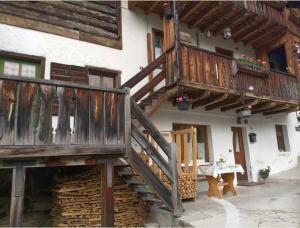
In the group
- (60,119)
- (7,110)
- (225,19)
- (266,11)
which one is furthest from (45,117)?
(266,11)

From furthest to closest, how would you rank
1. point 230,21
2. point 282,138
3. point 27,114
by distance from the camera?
point 282,138, point 230,21, point 27,114

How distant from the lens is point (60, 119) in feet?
13.5

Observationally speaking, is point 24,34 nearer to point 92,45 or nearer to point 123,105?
point 92,45

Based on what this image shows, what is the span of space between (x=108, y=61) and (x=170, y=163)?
370 centimetres

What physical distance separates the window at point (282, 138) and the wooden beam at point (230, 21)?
4937 mm

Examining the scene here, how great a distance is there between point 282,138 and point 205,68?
640 cm

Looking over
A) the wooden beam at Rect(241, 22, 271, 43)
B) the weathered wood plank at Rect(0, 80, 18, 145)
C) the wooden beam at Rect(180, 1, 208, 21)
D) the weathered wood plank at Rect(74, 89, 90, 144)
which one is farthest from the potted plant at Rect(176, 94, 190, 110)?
the wooden beam at Rect(241, 22, 271, 43)

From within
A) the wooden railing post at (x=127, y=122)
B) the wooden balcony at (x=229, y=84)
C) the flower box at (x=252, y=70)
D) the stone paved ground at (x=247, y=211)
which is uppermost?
the flower box at (x=252, y=70)

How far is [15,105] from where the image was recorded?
3.82 metres

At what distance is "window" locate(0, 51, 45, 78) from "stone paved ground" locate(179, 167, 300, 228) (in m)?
4.76

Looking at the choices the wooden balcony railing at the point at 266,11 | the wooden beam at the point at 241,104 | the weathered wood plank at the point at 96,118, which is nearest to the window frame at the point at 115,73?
the weathered wood plank at the point at 96,118

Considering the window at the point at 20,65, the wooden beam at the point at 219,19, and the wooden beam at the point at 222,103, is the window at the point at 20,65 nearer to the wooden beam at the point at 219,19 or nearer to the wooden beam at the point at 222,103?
the wooden beam at the point at 222,103

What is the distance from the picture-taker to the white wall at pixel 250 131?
7.73 m

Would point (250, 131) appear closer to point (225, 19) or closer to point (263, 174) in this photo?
point (263, 174)
